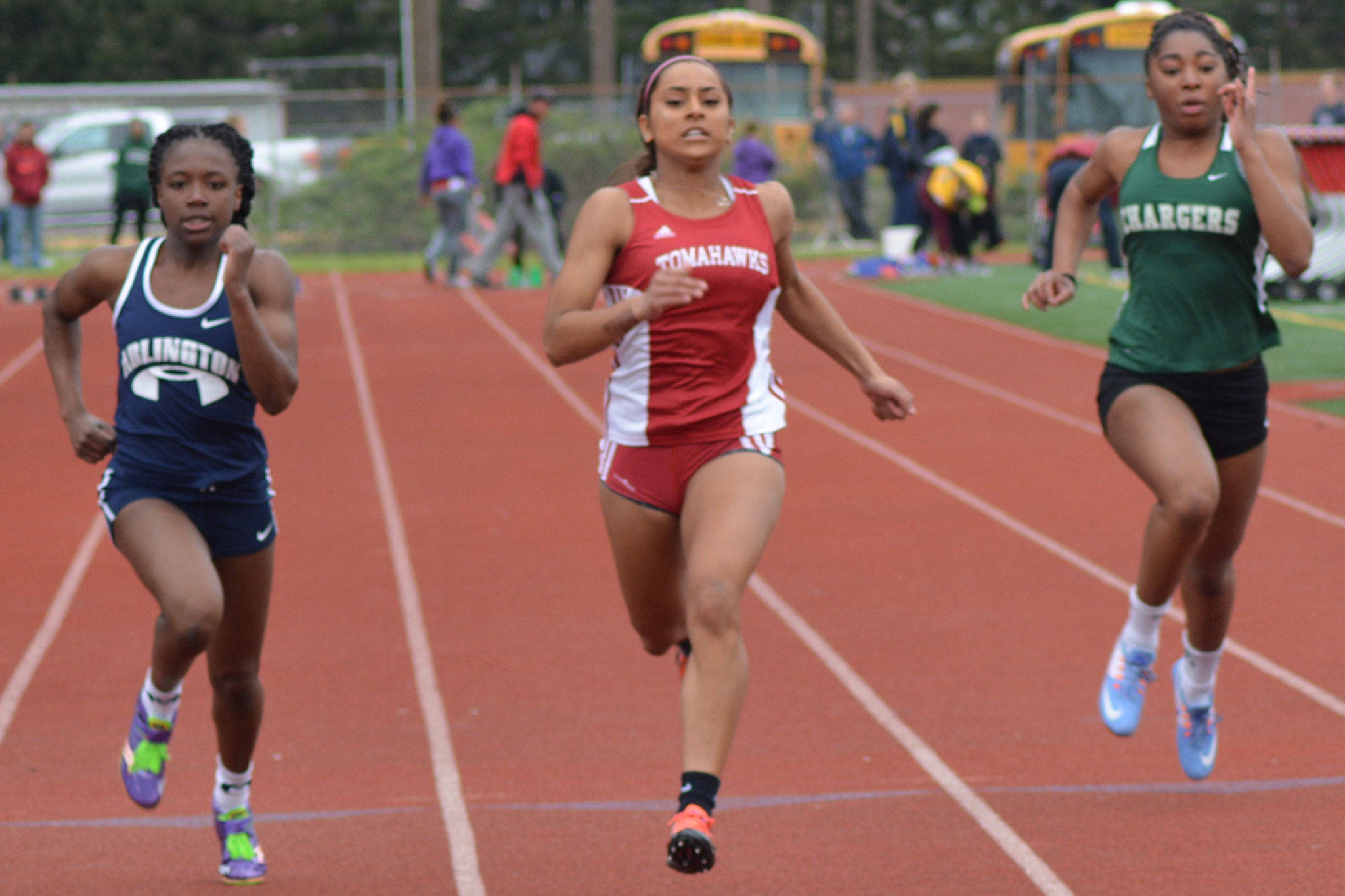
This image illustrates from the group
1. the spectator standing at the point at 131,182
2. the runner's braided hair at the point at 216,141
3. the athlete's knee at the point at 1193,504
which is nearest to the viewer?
the runner's braided hair at the point at 216,141

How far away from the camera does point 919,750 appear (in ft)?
18.5

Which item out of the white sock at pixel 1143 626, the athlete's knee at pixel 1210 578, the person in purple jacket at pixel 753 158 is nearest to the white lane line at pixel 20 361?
the person in purple jacket at pixel 753 158

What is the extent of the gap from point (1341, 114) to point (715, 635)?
727 inches

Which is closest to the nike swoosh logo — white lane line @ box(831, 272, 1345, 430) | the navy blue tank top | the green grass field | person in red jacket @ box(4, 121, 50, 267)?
the navy blue tank top

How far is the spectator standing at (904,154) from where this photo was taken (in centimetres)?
2261

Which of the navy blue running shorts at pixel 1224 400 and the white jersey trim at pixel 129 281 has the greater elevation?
the white jersey trim at pixel 129 281

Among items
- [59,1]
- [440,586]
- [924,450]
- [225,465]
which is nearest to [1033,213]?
[924,450]

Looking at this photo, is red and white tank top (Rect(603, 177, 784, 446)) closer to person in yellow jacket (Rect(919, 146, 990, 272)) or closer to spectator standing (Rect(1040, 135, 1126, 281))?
spectator standing (Rect(1040, 135, 1126, 281))

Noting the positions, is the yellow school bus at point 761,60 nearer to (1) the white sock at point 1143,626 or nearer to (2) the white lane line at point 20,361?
(2) the white lane line at point 20,361

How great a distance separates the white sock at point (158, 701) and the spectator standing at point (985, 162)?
19.2 m

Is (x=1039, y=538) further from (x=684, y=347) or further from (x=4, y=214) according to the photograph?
(x=4, y=214)

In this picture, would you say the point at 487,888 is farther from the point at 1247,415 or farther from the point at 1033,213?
the point at 1033,213

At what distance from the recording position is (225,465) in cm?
430

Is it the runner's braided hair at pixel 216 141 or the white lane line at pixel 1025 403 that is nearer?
the runner's braided hair at pixel 216 141
